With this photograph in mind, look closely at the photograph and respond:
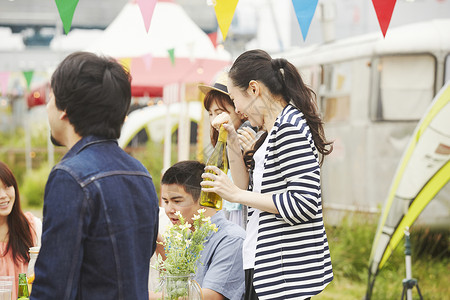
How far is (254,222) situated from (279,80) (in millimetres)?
551

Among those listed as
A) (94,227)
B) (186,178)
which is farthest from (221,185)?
(94,227)

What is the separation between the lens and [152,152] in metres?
13.2

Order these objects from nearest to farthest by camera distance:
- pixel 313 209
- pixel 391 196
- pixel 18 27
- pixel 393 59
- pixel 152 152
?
pixel 313 209, pixel 391 196, pixel 393 59, pixel 152 152, pixel 18 27

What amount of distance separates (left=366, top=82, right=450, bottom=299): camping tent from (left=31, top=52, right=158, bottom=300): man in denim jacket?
389 centimetres

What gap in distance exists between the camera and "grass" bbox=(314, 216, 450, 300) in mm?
5992

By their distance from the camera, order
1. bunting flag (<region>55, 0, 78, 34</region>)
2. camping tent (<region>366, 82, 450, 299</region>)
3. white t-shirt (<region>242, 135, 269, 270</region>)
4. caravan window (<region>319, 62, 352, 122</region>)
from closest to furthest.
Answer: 1. white t-shirt (<region>242, 135, 269, 270</region>)
2. bunting flag (<region>55, 0, 78, 34</region>)
3. camping tent (<region>366, 82, 450, 299</region>)
4. caravan window (<region>319, 62, 352, 122</region>)

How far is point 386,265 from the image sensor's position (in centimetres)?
633

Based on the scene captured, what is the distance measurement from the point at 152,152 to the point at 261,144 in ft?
35.4

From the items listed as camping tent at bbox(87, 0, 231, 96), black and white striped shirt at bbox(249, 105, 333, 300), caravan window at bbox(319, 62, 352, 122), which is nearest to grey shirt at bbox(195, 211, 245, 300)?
black and white striped shirt at bbox(249, 105, 333, 300)

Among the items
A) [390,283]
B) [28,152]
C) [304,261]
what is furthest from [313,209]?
[28,152]

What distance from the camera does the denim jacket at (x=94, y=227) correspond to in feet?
5.02

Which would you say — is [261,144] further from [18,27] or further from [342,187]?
[18,27]

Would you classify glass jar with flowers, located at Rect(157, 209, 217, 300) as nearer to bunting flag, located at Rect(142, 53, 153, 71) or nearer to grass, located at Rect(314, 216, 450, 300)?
grass, located at Rect(314, 216, 450, 300)

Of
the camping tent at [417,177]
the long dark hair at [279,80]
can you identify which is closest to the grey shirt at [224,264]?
the long dark hair at [279,80]
